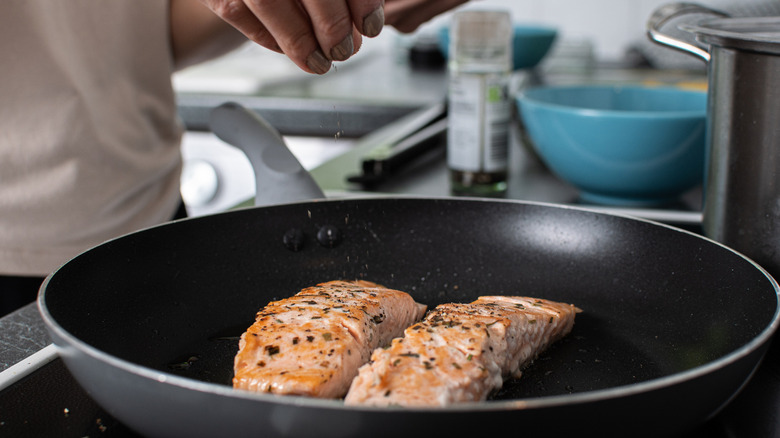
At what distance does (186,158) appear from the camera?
2.38 metres

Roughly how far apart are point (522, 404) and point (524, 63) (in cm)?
194

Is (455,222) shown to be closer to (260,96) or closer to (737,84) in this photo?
(737,84)

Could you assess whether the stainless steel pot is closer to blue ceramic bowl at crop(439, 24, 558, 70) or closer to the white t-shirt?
the white t-shirt

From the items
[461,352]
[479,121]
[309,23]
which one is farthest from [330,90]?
[461,352]

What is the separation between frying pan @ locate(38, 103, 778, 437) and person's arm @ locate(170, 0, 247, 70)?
1.75 ft

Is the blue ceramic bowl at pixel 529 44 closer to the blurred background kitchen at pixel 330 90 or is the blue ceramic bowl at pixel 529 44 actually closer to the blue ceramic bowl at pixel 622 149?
the blurred background kitchen at pixel 330 90

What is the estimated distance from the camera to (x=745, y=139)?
83 cm

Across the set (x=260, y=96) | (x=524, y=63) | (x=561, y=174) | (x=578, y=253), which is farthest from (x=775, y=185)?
(x=260, y=96)

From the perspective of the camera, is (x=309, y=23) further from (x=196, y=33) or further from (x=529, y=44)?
(x=529, y=44)

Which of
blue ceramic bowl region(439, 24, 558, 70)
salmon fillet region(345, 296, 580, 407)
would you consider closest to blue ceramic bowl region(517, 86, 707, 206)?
salmon fillet region(345, 296, 580, 407)

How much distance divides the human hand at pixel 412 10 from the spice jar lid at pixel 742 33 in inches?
16.7

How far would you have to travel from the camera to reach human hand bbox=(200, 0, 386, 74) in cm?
75

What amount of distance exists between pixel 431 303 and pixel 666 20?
49 centimetres

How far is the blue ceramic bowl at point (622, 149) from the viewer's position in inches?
48.1
